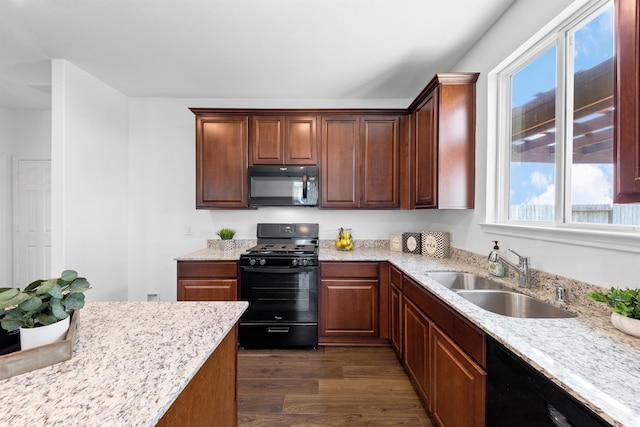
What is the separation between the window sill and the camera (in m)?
1.13

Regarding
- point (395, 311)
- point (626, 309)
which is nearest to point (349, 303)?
point (395, 311)

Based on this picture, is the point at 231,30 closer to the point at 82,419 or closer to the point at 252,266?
the point at 252,266

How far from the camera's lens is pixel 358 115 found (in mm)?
2963

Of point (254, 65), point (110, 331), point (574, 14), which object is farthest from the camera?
point (254, 65)

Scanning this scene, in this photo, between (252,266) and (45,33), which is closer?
(45,33)

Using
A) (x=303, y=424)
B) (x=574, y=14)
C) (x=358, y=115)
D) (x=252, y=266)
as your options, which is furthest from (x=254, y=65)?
(x=303, y=424)

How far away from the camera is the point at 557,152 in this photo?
1587mm

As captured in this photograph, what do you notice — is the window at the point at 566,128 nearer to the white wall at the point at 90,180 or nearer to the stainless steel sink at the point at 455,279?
the stainless steel sink at the point at 455,279

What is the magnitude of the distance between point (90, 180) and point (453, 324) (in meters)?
3.48

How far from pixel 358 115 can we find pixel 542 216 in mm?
1916

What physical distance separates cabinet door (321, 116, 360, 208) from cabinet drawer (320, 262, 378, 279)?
676 millimetres

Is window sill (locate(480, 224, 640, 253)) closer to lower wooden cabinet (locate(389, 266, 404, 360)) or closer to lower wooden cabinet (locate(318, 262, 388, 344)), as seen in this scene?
lower wooden cabinet (locate(389, 266, 404, 360))

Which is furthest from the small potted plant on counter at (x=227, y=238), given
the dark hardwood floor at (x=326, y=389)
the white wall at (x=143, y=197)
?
the dark hardwood floor at (x=326, y=389)

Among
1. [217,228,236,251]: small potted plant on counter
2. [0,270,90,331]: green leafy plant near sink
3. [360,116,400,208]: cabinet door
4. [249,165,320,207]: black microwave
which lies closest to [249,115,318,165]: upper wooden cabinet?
[249,165,320,207]: black microwave
